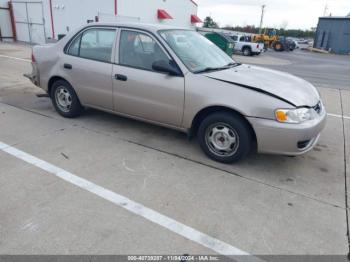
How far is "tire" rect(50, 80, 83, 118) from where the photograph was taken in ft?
16.4

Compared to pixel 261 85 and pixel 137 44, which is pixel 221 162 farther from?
pixel 137 44

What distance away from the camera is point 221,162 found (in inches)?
149

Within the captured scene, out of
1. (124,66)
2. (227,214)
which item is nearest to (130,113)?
(124,66)

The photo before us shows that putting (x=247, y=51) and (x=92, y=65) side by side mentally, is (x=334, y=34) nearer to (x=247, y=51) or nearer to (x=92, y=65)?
(x=247, y=51)

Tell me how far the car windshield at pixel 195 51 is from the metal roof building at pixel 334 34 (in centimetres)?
3766

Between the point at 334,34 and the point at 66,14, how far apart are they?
32281 millimetres

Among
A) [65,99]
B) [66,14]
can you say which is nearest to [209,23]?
[66,14]

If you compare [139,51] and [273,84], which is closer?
[273,84]

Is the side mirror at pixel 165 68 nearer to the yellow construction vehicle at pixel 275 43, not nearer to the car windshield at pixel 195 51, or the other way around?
the car windshield at pixel 195 51

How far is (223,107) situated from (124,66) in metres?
1.63

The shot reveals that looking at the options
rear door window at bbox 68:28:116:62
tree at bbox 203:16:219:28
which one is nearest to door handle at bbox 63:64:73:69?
rear door window at bbox 68:28:116:62

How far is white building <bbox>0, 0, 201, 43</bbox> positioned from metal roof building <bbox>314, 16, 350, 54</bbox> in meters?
23.4

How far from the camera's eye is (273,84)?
364 cm

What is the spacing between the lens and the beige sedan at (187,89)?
3371 millimetres
